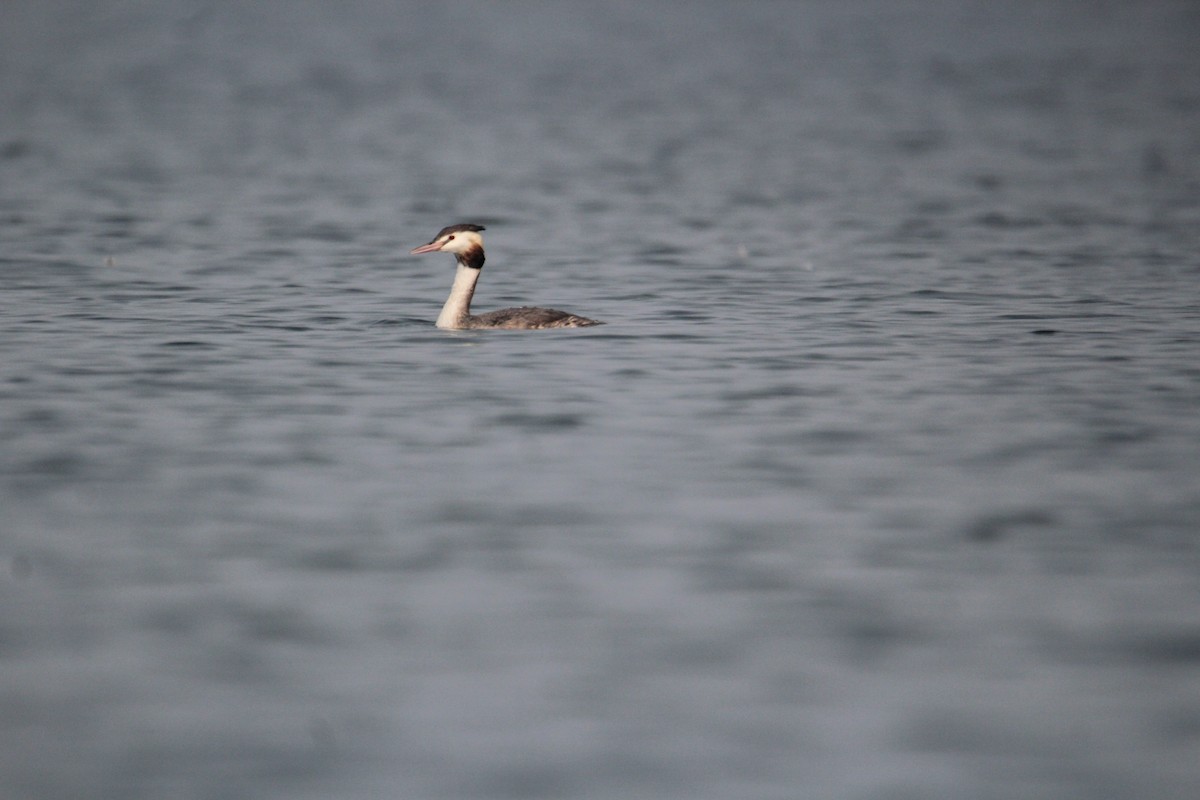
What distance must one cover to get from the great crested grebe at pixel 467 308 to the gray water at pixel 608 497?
0.17 metres

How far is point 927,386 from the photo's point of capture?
1569 cm

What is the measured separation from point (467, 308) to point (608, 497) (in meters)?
7.55

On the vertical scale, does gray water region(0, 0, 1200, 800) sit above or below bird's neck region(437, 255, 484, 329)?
below

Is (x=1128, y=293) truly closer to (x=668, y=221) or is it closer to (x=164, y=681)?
(x=668, y=221)

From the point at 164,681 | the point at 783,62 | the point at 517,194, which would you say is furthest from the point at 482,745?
the point at 783,62

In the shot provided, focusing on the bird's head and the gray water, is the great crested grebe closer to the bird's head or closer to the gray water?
the bird's head

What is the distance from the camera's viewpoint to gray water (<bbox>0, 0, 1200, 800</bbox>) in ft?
25.8

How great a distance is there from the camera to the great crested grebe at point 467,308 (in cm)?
1877

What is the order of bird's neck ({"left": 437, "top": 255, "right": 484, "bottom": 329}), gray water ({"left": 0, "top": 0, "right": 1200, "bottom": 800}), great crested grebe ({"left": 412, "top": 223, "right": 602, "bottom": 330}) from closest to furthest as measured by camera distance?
1. gray water ({"left": 0, "top": 0, "right": 1200, "bottom": 800})
2. great crested grebe ({"left": 412, "top": 223, "right": 602, "bottom": 330})
3. bird's neck ({"left": 437, "top": 255, "right": 484, "bottom": 329})

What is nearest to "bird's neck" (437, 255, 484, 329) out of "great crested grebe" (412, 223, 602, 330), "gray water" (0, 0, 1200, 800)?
"great crested grebe" (412, 223, 602, 330)

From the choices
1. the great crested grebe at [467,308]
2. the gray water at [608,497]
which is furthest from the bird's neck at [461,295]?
the gray water at [608,497]

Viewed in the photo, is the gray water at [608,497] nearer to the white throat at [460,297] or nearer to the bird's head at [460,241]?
the white throat at [460,297]

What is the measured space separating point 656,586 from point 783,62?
75.5m

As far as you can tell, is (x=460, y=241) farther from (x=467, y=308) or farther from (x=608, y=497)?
(x=608, y=497)
